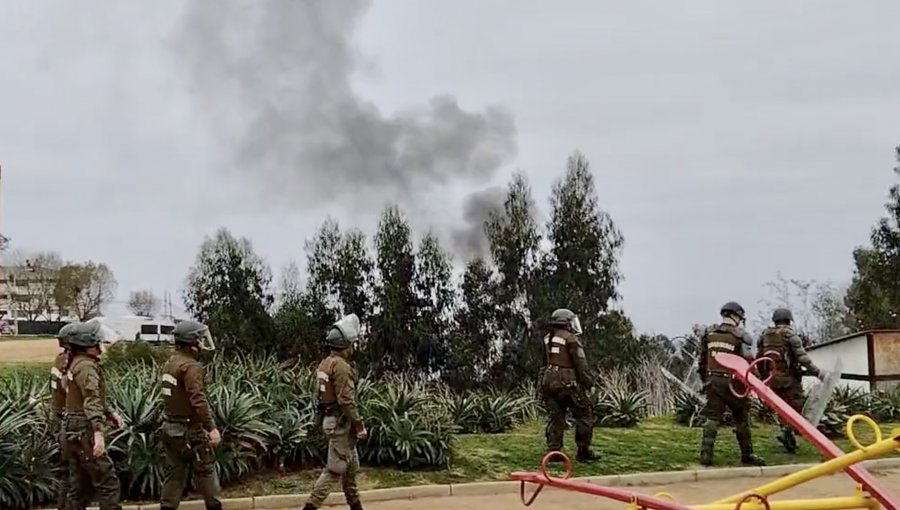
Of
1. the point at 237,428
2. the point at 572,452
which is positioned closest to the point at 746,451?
the point at 572,452

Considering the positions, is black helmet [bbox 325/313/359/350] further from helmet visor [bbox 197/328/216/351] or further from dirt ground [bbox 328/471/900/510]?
dirt ground [bbox 328/471/900/510]

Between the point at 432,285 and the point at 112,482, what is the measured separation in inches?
535

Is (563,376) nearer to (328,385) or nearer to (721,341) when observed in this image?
(721,341)

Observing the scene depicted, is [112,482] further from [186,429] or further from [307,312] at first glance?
[307,312]

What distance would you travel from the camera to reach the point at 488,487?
377 inches

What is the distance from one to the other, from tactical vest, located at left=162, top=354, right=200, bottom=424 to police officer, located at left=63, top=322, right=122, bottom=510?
483mm

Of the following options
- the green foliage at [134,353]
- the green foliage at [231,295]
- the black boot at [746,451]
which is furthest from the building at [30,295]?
the black boot at [746,451]

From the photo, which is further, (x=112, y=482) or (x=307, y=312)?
(x=307, y=312)

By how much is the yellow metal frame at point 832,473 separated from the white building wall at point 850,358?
543 inches

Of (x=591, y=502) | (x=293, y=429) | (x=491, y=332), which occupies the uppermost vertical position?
(x=491, y=332)

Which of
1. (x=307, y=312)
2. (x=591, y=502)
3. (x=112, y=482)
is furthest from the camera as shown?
(x=307, y=312)

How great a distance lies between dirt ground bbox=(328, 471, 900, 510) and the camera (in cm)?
882

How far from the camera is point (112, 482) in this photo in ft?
23.8

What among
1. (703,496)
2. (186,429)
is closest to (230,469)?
(186,429)
